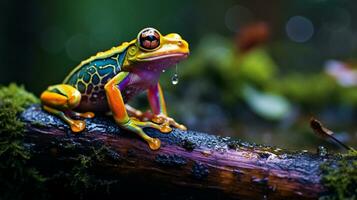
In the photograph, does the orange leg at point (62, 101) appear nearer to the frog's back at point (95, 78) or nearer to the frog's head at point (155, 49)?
the frog's back at point (95, 78)

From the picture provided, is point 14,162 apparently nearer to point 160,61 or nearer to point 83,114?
point 83,114

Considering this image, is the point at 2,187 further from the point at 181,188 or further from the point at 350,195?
→ the point at 350,195

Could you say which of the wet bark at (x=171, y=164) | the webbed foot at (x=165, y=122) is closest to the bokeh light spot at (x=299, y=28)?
the webbed foot at (x=165, y=122)

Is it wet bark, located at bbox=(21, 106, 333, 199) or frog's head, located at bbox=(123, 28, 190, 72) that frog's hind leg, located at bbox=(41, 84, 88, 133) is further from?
Answer: frog's head, located at bbox=(123, 28, 190, 72)

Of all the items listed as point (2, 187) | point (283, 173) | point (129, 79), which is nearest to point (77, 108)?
point (129, 79)

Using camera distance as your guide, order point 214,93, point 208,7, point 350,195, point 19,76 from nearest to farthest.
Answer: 1. point 350,195
2. point 214,93
3. point 19,76
4. point 208,7

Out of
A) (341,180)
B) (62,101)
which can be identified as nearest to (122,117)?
(62,101)
